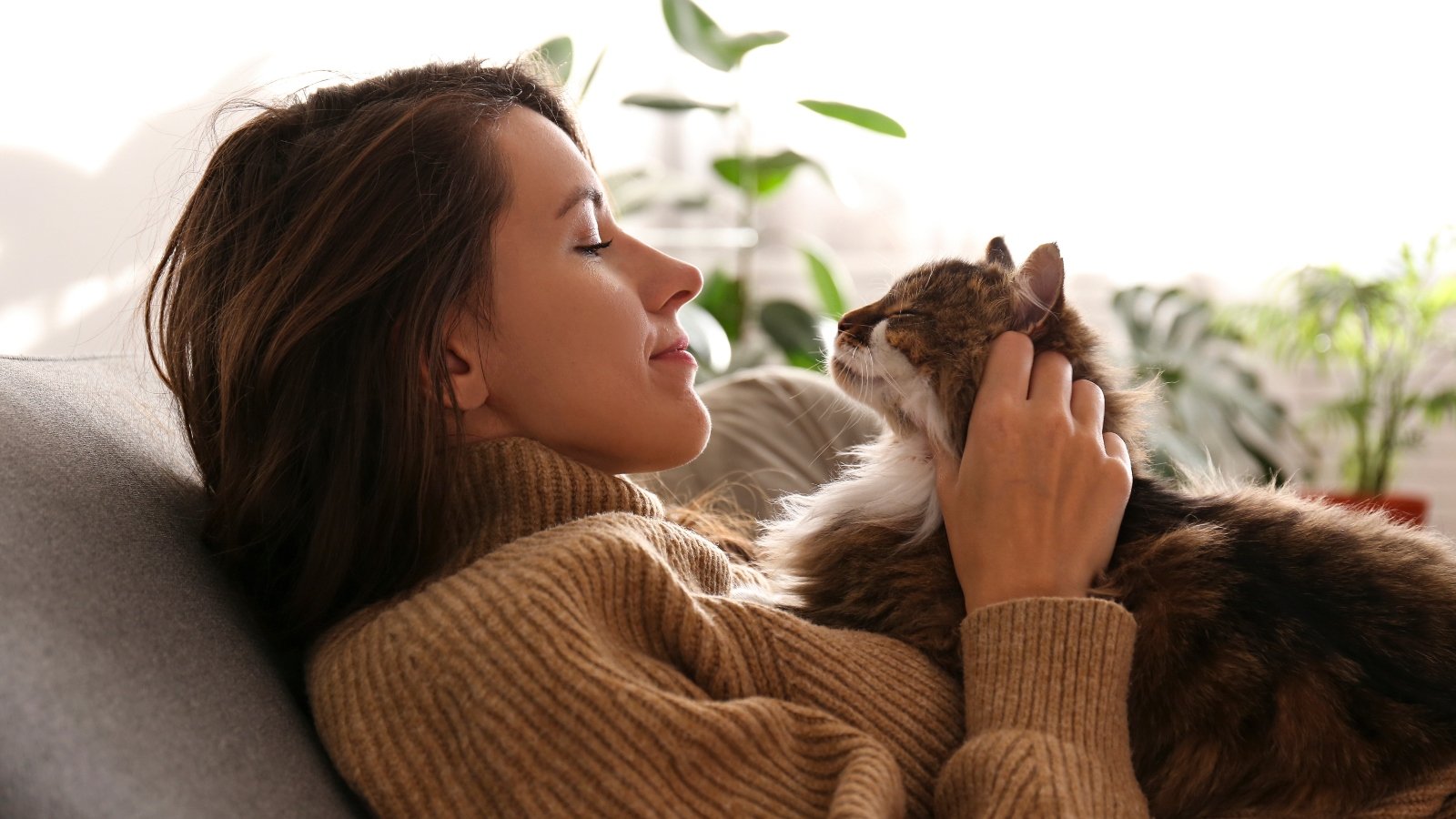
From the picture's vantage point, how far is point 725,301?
3.37m

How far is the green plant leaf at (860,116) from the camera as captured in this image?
104 inches

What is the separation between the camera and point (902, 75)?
13.1ft

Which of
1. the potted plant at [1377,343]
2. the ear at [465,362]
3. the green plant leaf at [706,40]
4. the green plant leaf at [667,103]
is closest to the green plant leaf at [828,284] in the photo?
the green plant leaf at [667,103]

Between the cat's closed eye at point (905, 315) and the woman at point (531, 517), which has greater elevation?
the cat's closed eye at point (905, 315)

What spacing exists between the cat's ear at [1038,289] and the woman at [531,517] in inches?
2.1

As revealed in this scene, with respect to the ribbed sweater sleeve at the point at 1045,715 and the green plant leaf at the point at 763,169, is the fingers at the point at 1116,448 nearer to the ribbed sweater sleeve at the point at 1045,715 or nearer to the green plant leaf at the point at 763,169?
the ribbed sweater sleeve at the point at 1045,715

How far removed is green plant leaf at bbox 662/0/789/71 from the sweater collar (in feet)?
6.16

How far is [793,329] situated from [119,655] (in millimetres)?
2507

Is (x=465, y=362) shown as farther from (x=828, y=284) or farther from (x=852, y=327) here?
(x=828, y=284)

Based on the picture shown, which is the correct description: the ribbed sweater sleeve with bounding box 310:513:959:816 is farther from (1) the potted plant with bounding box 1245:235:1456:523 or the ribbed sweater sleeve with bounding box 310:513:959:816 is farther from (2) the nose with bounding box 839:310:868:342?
(1) the potted plant with bounding box 1245:235:1456:523

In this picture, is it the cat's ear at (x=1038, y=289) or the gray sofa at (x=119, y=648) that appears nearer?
the gray sofa at (x=119, y=648)

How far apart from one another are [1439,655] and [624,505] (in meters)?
0.82

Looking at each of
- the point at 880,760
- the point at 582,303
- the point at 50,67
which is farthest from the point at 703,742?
the point at 50,67

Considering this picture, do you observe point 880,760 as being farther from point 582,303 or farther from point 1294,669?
point 582,303
